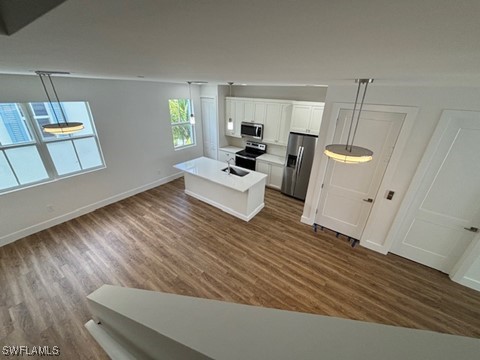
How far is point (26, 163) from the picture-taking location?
3.20 meters

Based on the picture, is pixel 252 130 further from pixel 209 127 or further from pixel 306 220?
pixel 306 220

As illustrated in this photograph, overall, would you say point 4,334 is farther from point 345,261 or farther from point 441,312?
point 441,312

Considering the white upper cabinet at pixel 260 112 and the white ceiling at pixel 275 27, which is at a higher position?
the white ceiling at pixel 275 27

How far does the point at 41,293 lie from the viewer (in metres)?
2.48

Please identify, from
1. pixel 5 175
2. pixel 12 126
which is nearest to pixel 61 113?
pixel 12 126

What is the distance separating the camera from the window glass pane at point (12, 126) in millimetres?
2914

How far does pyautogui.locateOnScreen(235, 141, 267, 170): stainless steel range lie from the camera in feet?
17.5

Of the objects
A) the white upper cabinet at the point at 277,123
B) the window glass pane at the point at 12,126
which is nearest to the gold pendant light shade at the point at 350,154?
the white upper cabinet at the point at 277,123

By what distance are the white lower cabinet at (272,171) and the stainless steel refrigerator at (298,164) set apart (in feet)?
0.72

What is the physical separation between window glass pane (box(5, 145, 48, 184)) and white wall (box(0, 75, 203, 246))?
0.62 ft

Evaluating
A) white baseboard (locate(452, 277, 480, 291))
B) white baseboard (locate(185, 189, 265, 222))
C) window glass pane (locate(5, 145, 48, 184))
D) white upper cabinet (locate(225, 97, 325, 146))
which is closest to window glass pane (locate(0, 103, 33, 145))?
window glass pane (locate(5, 145, 48, 184))

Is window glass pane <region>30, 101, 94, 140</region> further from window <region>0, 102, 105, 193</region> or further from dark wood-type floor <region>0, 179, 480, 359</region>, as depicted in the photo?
dark wood-type floor <region>0, 179, 480, 359</region>

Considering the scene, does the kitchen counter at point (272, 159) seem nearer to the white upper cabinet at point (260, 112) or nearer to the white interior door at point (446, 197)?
the white upper cabinet at point (260, 112)

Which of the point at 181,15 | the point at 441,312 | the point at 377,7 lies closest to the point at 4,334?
the point at 181,15
